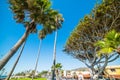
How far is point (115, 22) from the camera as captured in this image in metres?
22.2

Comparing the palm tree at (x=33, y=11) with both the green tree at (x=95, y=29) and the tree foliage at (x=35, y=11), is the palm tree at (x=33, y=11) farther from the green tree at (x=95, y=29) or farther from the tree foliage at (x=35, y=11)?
the green tree at (x=95, y=29)

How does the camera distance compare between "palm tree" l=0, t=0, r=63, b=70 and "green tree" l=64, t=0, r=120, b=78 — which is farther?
"green tree" l=64, t=0, r=120, b=78

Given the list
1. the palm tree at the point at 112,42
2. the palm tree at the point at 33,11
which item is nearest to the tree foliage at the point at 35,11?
the palm tree at the point at 33,11

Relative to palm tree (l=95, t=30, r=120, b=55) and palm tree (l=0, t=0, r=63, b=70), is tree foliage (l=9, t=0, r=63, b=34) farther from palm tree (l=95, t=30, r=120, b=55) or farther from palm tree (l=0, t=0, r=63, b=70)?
palm tree (l=95, t=30, r=120, b=55)

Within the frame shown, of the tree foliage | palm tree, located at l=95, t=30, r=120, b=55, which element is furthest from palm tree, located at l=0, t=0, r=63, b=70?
palm tree, located at l=95, t=30, r=120, b=55

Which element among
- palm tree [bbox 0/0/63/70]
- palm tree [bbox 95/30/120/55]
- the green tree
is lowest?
palm tree [bbox 95/30/120/55]

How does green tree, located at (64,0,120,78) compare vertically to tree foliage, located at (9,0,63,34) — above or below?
above

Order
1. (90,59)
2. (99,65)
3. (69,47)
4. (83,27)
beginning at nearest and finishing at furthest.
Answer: (83,27) → (99,65) → (90,59) → (69,47)

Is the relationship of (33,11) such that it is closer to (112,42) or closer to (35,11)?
(35,11)

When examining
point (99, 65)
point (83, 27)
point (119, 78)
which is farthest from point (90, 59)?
point (119, 78)

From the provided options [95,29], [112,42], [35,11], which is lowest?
[112,42]

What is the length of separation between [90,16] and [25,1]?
1123cm

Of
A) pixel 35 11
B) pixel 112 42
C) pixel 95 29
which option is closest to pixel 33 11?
pixel 35 11

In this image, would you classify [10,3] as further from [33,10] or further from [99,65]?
[99,65]
